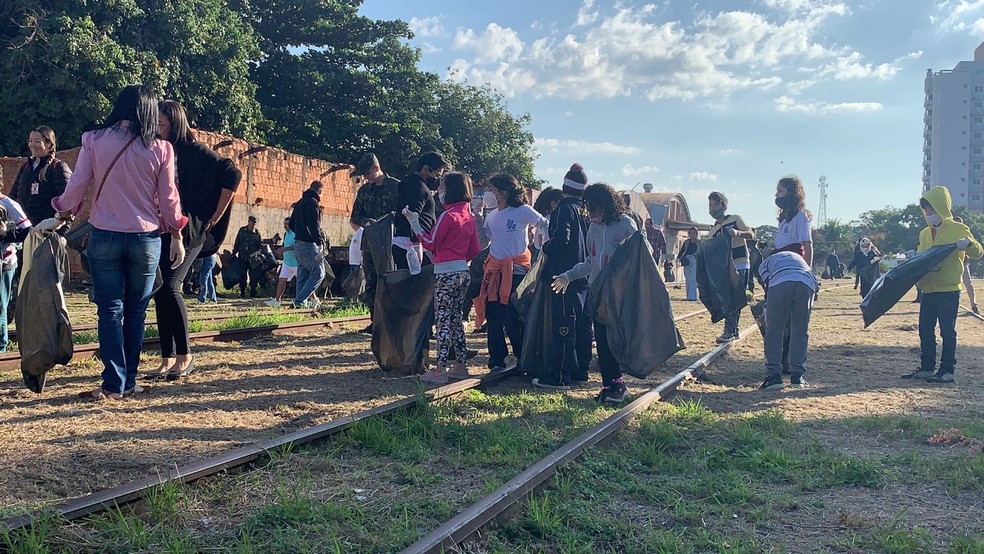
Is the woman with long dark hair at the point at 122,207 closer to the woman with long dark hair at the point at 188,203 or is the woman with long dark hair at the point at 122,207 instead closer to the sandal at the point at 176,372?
the woman with long dark hair at the point at 188,203

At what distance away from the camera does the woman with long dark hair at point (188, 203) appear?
5672mm

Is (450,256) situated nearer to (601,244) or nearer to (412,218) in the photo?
(412,218)

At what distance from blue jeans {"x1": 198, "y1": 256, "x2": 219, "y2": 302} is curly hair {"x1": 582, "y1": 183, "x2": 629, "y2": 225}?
9578 millimetres

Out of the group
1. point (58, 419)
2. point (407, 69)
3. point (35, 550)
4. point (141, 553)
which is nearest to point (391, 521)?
point (141, 553)

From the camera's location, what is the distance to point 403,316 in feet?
21.9

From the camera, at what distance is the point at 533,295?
263 inches

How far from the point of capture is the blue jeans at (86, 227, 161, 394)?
4898 mm

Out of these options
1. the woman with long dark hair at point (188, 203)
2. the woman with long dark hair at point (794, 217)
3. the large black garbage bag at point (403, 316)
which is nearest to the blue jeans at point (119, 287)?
the woman with long dark hair at point (188, 203)

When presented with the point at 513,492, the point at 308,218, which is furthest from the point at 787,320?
the point at 308,218

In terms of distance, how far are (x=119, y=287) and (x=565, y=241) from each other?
330 centimetres

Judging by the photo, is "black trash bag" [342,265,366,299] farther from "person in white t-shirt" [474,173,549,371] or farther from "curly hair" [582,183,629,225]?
"curly hair" [582,183,629,225]

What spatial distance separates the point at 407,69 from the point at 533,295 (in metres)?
29.5

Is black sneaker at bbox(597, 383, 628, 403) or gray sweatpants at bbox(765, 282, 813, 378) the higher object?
gray sweatpants at bbox(765, 282, 813, 378)

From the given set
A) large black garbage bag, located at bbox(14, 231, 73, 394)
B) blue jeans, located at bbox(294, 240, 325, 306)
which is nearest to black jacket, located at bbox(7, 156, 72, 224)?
large black garbage bag, located at bbox(14, 231, 73, 394)
